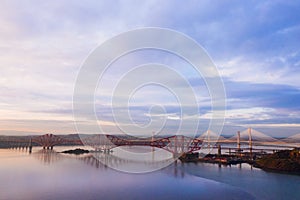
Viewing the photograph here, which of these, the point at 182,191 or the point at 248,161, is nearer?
the point at 182,191

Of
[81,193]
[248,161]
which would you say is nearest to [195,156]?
[248,161]

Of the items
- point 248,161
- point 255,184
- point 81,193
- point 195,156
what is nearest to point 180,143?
point 195,156

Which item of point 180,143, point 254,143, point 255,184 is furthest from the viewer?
point 254,143

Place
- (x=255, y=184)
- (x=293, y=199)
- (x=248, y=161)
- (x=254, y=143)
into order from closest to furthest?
(x=293, y=199)
(x=255, y=184)
(x=248, y=161)
(x=254, y=143)

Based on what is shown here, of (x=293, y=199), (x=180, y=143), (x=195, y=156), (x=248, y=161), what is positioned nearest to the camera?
(x=293, y=199)

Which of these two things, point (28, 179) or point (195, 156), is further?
point (195, 156)

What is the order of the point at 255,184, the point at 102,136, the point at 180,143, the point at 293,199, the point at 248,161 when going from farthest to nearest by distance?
the point at 102,136, the point at 180,143, the point at 248,161, the point at 255,184, the point at 293,199

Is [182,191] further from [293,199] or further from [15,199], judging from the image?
[15,199]

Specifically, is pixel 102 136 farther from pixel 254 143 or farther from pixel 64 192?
pixel 64 192
